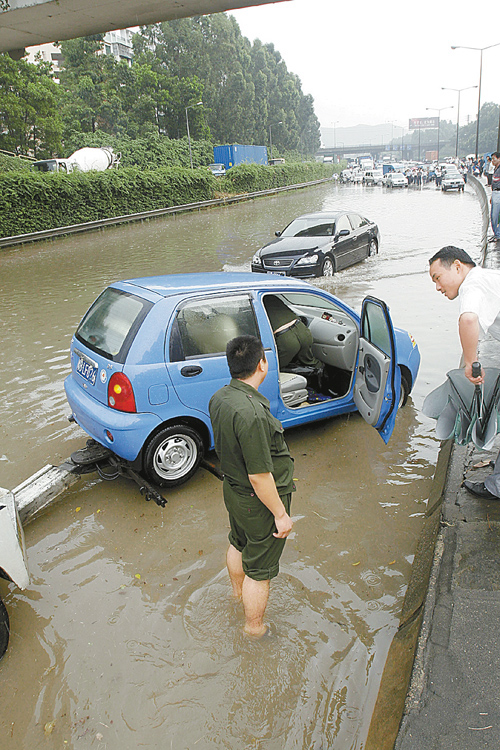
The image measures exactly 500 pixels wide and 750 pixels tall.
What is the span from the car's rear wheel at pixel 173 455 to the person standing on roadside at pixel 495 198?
1065cm

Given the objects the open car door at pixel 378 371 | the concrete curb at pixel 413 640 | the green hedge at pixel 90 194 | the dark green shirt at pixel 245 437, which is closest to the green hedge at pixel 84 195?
the green hedge at pixel 90 194

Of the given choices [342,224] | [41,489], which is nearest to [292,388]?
[41,489]

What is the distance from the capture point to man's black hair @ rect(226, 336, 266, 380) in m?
2.68

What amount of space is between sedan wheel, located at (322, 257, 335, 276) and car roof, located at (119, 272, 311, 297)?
7.52 metres

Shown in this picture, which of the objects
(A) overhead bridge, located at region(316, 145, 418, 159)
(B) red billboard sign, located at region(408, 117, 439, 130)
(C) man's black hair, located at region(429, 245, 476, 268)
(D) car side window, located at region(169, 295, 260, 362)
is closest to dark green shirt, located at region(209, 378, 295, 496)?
(C) man's black hair, located at region(429, 245, 476, 268)

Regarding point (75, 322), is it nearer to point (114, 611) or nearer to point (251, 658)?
point (114, 611)

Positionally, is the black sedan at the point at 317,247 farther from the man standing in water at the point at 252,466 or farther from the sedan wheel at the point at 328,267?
the man standing in water at the point at 252,466

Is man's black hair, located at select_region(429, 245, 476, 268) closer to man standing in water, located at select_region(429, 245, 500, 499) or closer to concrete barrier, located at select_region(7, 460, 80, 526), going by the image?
man standing in water, located at select_region(429, 245, 500, 499)

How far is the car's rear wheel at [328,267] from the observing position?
504 inches

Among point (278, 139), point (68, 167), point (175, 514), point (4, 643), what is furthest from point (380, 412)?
point (278, 139)

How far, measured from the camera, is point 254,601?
9.89 ft

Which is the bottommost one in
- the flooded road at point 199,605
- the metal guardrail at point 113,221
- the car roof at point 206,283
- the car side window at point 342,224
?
the flooded road at point 199,605

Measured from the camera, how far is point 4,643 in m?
3.16

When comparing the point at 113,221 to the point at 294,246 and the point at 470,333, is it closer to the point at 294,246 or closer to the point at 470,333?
the point at 294,246
